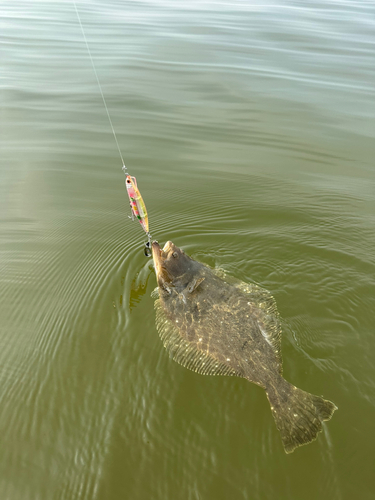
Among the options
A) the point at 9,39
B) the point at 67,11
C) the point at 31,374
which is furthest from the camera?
the point at 67,11

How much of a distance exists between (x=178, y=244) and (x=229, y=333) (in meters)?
2.15

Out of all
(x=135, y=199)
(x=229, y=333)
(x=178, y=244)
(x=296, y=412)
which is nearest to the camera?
(x=296, y=412)

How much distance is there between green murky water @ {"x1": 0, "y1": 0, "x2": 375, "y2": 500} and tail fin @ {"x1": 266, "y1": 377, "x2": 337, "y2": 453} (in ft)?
0.43

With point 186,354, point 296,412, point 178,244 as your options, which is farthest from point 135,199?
point 296,412

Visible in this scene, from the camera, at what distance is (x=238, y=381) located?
3.95 metres

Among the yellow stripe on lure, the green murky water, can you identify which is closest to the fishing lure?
the yellow stripe on lure

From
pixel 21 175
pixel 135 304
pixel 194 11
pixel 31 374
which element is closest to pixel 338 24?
pixel 194 11

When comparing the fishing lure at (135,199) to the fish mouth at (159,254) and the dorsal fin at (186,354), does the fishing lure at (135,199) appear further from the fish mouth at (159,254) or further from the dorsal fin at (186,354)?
the dorsal fin at (186,354)

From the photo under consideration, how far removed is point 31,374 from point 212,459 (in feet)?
7.35

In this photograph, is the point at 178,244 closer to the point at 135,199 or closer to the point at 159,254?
the point at 159,254

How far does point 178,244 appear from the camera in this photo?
5.97 meters

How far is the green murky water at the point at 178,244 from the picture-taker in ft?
11.5

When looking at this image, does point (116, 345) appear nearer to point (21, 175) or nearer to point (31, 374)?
point (31, 374)

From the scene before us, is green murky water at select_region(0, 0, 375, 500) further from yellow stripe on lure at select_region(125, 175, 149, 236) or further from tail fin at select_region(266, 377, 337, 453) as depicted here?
yellow stripe on lure at select_region(125, 175, 149, 236)
